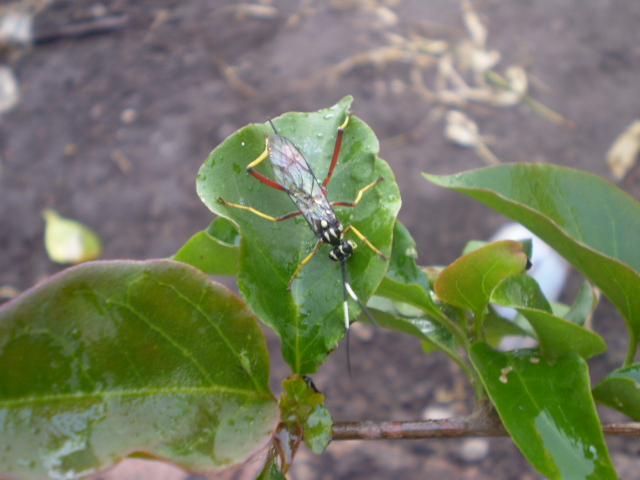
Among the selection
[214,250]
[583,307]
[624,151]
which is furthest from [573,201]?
[624,151]

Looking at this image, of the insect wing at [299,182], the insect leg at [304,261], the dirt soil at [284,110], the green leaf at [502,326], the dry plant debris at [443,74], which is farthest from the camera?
the dry plant debris at [443,74]

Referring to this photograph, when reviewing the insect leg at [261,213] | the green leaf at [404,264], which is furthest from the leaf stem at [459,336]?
the insect leg at [261,213]

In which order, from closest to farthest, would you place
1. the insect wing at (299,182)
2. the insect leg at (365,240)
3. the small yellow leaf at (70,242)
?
the insect leg at (365,240) < the insect wing at (299,182) < the small yellow leaf at (70,242)

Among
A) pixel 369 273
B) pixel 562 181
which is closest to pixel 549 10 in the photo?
pixel 562 181

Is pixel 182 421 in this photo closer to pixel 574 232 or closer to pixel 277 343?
pixel 574 232

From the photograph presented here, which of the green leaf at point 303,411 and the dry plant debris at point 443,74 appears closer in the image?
the green leaf at point 303,411

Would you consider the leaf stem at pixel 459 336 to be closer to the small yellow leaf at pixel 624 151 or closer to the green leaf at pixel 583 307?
the green leaf at pixel 583 307

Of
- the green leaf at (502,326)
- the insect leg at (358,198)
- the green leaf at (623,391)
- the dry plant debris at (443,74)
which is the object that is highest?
the insect leg at (358,198)

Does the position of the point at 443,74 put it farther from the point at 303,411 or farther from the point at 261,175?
the point at 303,411
